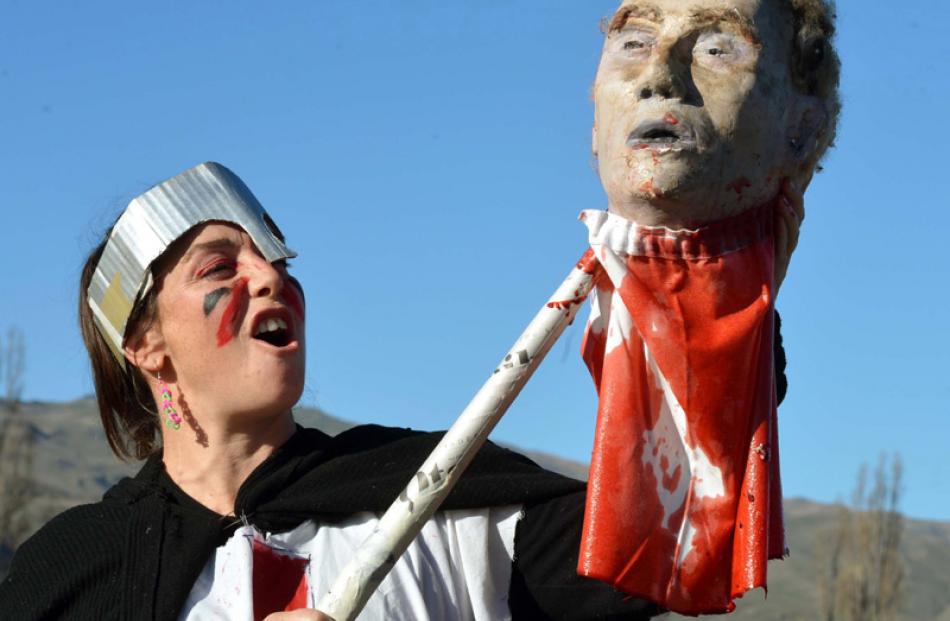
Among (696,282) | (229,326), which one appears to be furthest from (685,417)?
(229,326)

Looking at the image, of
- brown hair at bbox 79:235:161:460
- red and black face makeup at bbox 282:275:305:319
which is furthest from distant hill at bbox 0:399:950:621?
red and black face makeup at bbox 282:275:305:319

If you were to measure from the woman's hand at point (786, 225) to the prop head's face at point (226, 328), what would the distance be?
4.35 ft

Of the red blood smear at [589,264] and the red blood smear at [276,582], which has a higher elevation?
the red blood smear at [589,264]

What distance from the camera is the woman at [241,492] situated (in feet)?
14.3

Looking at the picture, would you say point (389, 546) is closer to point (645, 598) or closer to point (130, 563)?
point (645, 598)

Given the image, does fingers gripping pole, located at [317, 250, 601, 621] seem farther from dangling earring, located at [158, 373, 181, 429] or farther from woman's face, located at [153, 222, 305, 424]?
dangling earring, located at [158, 373, 181, 429]

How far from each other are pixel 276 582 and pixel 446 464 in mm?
844

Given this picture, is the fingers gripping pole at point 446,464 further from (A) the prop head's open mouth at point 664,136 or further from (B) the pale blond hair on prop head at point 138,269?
(B) the pale blond hair on prop head at point 138,269

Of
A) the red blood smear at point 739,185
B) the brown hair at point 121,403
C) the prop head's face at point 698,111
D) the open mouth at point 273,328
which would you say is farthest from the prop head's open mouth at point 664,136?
the brown hair at point 121,403

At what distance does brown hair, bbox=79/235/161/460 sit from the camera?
5.00 metres

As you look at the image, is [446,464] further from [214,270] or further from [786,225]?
[214,270]

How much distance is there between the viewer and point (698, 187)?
3654 mm

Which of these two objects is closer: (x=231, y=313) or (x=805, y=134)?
(x=805, y=134)

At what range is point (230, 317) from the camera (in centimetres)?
457
